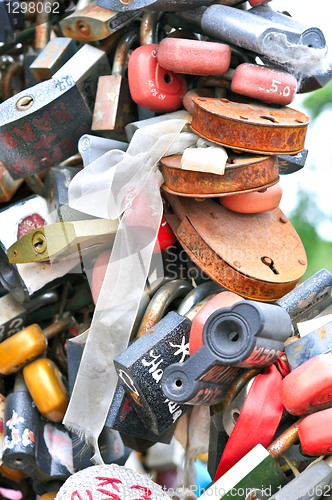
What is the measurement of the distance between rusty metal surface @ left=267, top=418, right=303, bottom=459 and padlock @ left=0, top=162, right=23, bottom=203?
0.71 meters

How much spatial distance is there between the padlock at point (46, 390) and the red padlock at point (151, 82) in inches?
20.3

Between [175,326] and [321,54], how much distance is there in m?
0.50

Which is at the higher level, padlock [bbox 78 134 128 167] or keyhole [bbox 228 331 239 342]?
padlock [bbox 78 134 128 167]

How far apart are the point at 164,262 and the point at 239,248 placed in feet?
0.57

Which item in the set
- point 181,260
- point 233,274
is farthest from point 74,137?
point 233,274

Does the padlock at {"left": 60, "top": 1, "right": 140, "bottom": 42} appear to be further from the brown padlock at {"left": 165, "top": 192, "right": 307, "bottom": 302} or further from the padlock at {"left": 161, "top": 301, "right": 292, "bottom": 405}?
the padlock at {"left": 161, "top": 301, "right": 292, "bottom": 405}

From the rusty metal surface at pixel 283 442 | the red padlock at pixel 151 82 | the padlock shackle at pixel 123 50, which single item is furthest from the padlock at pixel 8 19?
the rusty metal surface at pixel 283 442

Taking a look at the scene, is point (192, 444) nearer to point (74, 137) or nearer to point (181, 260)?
point (181, 260)

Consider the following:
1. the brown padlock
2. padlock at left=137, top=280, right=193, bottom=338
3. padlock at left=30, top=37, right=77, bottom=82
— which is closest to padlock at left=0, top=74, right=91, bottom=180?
padlock at left=30, top=37, right=77, bottom=82

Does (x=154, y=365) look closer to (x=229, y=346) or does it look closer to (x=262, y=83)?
(x=229, y=346)

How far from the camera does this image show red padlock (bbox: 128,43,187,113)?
0.88 m

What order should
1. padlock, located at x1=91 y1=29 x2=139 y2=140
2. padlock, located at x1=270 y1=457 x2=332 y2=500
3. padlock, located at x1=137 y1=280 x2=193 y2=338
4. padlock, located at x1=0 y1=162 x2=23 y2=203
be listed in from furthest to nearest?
padlock, located at x1=0 y1=162 x2=23 y2=203, padlock, located at x1=91 y1=29 x2=139 y2=140, padlock, located at x1=137 y1=280 x2=193 y2=338, padlock, located at x1=270 y1=457 x2=332 y2=500

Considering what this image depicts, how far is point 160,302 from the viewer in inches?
33.6

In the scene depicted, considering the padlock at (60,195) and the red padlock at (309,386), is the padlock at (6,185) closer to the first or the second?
the padlock at (60,195)
